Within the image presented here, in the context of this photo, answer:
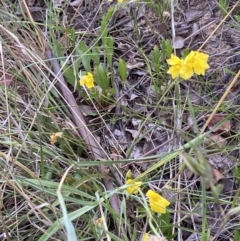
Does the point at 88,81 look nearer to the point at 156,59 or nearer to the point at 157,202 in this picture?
the point at 156,59

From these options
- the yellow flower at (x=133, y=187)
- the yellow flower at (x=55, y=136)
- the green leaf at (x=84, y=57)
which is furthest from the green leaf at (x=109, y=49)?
the yellow flower at (x=133, y=187)

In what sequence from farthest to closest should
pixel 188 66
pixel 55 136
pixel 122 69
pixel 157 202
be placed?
1. pixel 122 69
2. pixel 55 136
3. pixel 188 66
4. pixel 157 202

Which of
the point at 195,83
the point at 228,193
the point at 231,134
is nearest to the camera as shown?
the point at 228,193

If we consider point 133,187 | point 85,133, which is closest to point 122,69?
point 85,133

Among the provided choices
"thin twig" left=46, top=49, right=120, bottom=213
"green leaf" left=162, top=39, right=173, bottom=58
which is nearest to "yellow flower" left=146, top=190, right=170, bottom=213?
"thin twig" left=46, top=49, right=120, bottom=213

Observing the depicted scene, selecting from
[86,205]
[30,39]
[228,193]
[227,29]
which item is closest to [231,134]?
[228,193]

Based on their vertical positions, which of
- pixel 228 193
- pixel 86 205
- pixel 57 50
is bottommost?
pixel 228 193

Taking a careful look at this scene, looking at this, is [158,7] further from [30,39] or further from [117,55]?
[30,39]

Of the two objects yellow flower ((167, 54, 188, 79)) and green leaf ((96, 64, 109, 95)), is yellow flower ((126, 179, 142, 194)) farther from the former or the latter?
green leaf ((96, 64, 109, 95))

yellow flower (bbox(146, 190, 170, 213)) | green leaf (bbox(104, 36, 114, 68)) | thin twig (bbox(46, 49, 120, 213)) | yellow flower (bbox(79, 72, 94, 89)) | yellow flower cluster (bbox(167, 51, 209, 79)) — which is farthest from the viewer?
green leaf (bbox(104, 36, 114, 68))

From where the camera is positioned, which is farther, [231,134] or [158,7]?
[158,7]

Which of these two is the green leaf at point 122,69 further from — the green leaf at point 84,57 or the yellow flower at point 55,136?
the yellow flower at point 55,136
